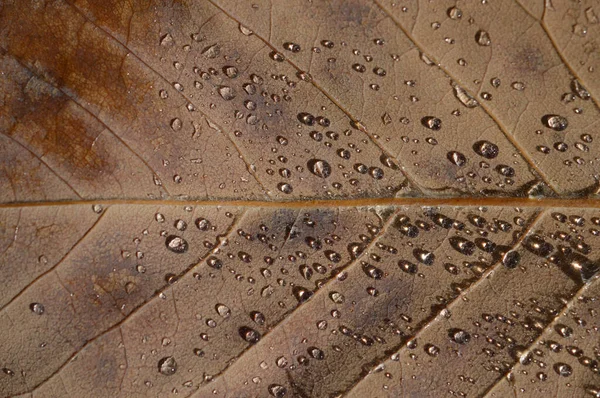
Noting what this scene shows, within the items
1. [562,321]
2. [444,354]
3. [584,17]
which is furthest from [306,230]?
[584,17]

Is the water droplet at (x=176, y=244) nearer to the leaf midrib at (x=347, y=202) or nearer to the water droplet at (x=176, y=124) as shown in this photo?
the leaf midrib at (x=347, y=202)

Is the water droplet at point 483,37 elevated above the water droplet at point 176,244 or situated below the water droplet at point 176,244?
below

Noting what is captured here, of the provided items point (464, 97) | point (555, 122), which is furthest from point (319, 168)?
point (555, 122)

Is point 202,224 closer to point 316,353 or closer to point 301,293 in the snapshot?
point 301,293

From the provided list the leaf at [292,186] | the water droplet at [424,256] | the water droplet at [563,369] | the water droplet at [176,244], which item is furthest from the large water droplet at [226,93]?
the water droplet at [563,369]

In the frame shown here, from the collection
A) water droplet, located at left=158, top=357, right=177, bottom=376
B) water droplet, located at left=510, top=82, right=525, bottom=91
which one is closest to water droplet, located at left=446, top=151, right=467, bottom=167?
water droplet, located at left=510, top=82, right=525, bottom=91

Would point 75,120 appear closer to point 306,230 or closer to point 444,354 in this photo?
point 306,230

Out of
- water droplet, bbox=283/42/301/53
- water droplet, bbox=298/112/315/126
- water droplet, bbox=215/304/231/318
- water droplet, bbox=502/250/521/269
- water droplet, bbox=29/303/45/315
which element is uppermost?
water droplet, bbox=283/42/301/53

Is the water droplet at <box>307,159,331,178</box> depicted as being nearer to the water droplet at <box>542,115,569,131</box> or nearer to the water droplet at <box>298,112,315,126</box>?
the water droplet at <box>298,112,315,126</box>

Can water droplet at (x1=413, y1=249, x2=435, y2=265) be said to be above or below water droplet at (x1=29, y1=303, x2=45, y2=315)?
below
